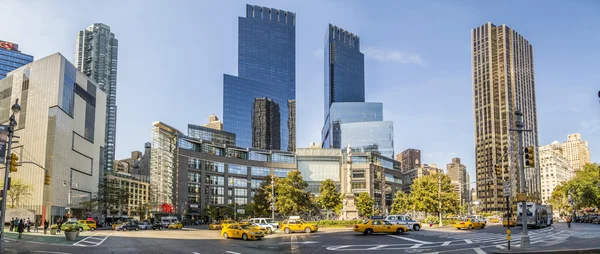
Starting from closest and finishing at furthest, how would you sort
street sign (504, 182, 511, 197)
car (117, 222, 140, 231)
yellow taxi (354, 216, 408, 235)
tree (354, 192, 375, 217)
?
street sign (504, 182, 511, 197), yellow taxi (354, 216, 408, 235), car (117, 222, 140, 231), tree (354, 192, 375, 217)

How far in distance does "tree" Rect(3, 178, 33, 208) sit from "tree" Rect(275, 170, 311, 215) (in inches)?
1884

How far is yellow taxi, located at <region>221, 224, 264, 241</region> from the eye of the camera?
3991cm

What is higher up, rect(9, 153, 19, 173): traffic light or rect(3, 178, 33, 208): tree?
rect(9, 153, 19, 173): traffic light

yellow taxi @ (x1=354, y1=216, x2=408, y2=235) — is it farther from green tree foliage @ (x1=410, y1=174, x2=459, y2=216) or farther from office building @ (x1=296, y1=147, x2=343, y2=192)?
office building @ (x1=296, y1=147, x2=343, y2=192)

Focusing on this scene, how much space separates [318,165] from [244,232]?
4609 inches

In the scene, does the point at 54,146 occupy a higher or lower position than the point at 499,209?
higher

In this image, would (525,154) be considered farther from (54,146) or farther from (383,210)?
(383,210)

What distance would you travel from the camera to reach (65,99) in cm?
10181

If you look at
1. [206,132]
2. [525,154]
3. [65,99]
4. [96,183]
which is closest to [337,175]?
[206,132]

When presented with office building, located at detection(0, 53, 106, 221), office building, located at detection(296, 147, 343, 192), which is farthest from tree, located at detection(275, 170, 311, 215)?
office building, located at detection(296, 147, 343, 192)

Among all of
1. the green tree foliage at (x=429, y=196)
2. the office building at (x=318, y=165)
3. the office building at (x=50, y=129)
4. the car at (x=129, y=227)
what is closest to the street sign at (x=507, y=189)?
the green tree foliage at (x=429, y=196)

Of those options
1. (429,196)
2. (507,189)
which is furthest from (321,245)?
(429,196)

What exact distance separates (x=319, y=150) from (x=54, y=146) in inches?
3266

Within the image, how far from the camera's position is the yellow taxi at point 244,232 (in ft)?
131
